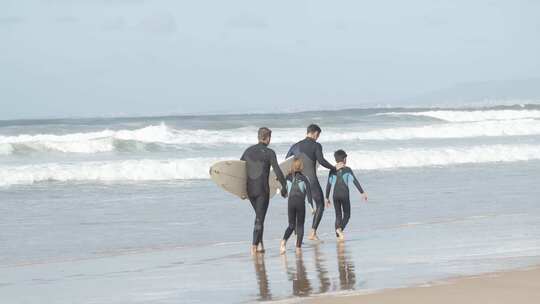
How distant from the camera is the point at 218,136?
140 feet

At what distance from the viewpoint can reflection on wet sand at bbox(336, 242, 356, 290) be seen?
8.88 meters

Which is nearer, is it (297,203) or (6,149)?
(297,203)

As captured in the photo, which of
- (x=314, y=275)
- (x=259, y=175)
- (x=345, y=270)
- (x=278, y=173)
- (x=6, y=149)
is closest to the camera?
(x=314, y=275)

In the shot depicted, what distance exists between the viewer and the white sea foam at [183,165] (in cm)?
2480

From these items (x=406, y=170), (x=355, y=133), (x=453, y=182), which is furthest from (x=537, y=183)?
(x=355, y=133)

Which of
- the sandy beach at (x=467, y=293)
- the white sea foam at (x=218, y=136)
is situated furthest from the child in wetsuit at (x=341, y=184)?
the white sea foam at (x=218, y=136)

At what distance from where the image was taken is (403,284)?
8.69 metres

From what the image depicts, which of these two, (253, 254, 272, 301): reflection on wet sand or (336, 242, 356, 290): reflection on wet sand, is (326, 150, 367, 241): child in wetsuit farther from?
(253, 254, 272, 301): reflection on wet sand

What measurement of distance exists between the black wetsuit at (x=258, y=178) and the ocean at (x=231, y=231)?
43 cm

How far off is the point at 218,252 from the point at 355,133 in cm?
3239

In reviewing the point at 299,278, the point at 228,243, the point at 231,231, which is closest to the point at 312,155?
the point at 228,243

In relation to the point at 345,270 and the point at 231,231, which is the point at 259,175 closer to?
the point at 345,270

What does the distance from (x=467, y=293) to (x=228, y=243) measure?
209 inches

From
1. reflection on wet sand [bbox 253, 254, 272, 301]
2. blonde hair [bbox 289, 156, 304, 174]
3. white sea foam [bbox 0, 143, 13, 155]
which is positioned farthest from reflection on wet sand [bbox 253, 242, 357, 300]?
white sea foam [bbox 0, 143, 13, 155]
